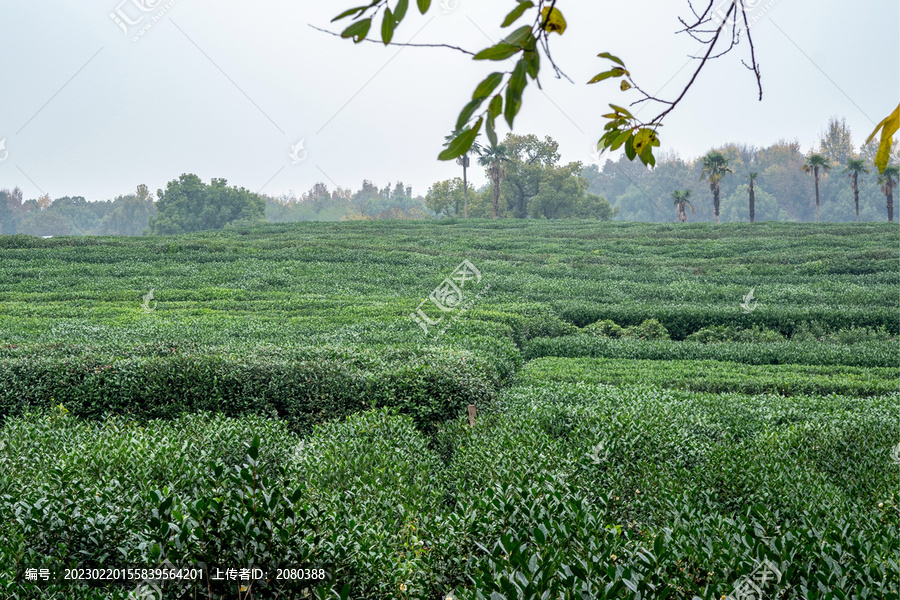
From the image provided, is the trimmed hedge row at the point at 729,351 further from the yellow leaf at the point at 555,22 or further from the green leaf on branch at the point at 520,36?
the green leaf on branch at the point at 520,36

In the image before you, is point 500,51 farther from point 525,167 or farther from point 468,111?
point 525,167

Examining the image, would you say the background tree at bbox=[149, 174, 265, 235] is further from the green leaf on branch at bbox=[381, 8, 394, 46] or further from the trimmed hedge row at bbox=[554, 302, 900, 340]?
the green leaf on branch at bbox=[381, 8, 394, 46]

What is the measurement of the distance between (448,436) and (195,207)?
5396 centimetres

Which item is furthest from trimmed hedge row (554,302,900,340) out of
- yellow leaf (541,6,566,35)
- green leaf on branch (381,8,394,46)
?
green leaf on branch (381,8,394,46)

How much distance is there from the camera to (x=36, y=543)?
10.4 feet

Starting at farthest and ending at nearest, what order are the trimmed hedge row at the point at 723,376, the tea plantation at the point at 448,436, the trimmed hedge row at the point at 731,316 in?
the trimmed hedge row at the point at 731,316
the trimmed hedge row at the point at 723,376
the tea plantation at the point at 448,436

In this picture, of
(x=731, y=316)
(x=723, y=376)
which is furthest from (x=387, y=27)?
(x=731, y=316)

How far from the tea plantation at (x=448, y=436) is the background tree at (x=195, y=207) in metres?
35.1

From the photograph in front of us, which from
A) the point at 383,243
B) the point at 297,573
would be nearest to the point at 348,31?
the point at 297,573

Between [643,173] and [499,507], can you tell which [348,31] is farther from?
[643,173]

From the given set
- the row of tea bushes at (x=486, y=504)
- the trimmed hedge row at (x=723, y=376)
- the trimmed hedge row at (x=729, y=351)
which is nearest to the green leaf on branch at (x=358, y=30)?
the row of tea bushes at (x=486, y=504)

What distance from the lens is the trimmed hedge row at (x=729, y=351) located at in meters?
11.7

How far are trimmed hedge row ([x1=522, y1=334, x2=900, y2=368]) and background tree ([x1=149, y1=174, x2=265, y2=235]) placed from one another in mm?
46917

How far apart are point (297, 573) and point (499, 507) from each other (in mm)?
1094
